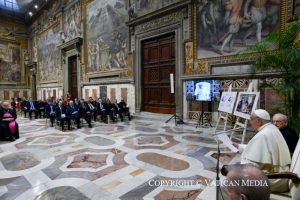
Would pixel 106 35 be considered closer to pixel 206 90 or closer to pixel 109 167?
pixel 206 90

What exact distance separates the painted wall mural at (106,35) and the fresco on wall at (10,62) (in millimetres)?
13616

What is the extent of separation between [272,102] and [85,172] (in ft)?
19.5

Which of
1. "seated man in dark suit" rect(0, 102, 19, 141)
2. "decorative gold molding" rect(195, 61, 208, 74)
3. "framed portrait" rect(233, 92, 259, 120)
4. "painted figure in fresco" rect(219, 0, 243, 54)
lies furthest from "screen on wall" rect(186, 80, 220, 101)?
"seated man in dark suit" rect(0, 102, 19, 141)

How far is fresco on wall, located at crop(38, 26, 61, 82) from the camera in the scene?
62.8ft

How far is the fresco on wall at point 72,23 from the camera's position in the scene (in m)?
15.7

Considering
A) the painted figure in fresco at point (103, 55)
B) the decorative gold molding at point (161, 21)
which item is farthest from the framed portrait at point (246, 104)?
the painted figure in fresco at point (103, 55)

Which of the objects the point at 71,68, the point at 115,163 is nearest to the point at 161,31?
the point at 115,163

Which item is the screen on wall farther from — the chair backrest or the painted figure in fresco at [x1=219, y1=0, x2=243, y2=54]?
the chair backrest

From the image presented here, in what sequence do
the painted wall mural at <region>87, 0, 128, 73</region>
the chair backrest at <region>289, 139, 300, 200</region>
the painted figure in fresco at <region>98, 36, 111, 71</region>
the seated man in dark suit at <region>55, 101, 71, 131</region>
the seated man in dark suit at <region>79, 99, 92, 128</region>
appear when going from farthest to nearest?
the painted figure in fresco at <region>98, 36, 111, 71</region>, the painted wall mural at <region>87, 0, 128, 73</region>, the seated man in dark suit at <region>79, 99, 92, 128</region>, the seated man in dark suit at <region>55, 101, 71, 131</region>, the chair backrest at <region>289, 139, 300, 200</region>

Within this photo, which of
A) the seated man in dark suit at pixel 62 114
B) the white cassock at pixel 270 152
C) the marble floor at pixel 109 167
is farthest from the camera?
the seated man in dark suit at pixel 62 114

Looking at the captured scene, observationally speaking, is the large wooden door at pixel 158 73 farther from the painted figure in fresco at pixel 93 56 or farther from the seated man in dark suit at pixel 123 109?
the painted figure in fresco at pixel 93 56

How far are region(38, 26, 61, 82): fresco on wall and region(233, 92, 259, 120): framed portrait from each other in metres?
17.2

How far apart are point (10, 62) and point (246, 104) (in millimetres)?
25617

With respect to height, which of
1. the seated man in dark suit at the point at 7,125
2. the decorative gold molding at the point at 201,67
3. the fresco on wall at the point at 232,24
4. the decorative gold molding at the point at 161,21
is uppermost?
the decorative gold molding at the point at 161,21
